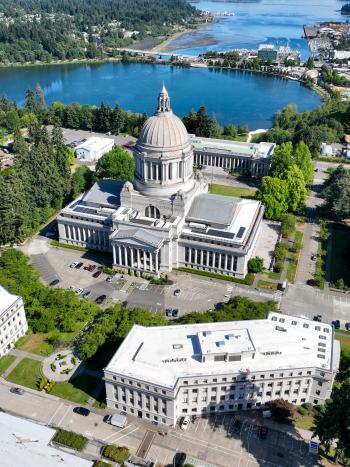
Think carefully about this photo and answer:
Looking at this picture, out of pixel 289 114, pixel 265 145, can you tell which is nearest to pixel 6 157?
pixel 265 145

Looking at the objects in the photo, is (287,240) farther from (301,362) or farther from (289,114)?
(289,114)

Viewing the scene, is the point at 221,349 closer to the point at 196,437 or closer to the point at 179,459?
the point at 196,437

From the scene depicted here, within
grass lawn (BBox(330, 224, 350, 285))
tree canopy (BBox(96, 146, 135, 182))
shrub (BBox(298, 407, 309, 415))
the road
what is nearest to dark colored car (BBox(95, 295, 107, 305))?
the road

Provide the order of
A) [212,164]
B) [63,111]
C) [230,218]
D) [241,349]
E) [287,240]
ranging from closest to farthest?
[241,349]
[230,218]
[287,240]
[212,164]
[63,111]

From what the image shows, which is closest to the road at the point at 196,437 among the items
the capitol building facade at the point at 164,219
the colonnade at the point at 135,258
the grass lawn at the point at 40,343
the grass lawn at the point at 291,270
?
the grass lawn at the point at 40,343

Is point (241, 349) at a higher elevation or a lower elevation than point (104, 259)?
higher

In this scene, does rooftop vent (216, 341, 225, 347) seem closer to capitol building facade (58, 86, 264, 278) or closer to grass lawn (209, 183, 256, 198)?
capitol building facade (58, 86, 264, 278)
